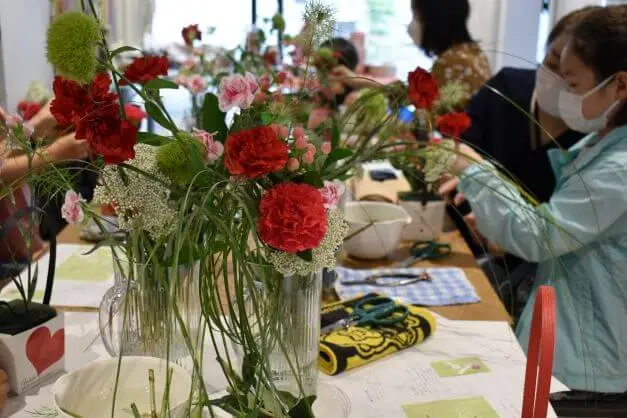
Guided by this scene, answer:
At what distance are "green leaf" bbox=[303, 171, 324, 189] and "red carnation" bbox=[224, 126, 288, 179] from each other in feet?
0.25

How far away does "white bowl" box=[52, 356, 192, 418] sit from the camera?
77 cm

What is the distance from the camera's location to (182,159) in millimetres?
765

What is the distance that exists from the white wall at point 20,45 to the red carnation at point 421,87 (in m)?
2.28

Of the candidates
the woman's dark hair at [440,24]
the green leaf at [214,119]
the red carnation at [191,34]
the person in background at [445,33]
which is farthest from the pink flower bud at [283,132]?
the woman's dark hair at [440,24]

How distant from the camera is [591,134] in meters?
1.75

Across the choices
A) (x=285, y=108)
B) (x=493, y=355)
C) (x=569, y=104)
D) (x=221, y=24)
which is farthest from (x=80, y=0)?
(x=221, y=24)

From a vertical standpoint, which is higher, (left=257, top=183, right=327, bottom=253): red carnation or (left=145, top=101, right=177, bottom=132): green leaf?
(left=145, top=101, right=177, bottom=132): green leaf

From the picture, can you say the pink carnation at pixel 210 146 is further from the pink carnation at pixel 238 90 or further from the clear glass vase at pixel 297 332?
the clear glass vase at pixel 297 332

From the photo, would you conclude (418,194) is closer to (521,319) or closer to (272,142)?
(521,319)

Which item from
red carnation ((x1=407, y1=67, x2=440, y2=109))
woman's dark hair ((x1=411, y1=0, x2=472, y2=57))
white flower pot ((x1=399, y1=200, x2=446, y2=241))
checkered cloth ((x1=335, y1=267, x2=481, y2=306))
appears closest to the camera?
red carnation ((x1=407, y1=67, x2=440, y2=109))

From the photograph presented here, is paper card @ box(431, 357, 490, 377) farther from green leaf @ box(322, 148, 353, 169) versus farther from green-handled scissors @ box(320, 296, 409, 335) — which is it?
green leaf @ box(322, 148, 353, 169)

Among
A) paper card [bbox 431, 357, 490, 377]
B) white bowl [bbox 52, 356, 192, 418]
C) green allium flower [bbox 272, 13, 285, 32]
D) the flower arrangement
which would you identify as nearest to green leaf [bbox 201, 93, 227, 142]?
the flower arrangement

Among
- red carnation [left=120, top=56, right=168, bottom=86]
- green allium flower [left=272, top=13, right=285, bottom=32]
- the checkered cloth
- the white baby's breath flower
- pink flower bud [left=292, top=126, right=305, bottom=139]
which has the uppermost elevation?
green allium flower [left=272, top=13, right=285, bottom=32]

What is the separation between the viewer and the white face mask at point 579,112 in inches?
62.7
